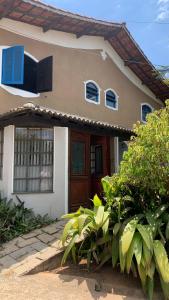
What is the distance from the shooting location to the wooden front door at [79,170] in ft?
31.9

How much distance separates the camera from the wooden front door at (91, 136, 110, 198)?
11.1 metres

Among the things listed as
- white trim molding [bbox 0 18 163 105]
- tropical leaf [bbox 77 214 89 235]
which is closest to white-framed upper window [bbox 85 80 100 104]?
white trim molding [bbox 0 18 163 105]

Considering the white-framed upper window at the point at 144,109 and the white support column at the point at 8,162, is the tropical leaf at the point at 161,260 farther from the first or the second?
the white-framed upper window at the point at 144,109

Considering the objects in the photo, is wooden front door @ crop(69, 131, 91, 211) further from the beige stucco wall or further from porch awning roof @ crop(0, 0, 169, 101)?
porch awning roof @ crop(0, 0, 169, 101)

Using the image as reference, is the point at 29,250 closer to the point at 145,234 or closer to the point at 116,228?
the point at 116,228

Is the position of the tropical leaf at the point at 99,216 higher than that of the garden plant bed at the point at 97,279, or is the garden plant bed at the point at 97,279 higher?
the tropical leaf at the point at 99,216

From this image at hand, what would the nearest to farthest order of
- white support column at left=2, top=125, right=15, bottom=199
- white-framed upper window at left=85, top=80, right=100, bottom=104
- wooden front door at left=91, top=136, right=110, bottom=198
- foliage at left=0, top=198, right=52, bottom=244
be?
foliage at left=0, top=198, right=52, bottom=244 → white support column at left=2, top=125, right=15, bottom=199 → wooden front door at left=91, top=136, right=110, bottom=198 → white-framed upper window at left=85, top=80, right=100, bottom=104

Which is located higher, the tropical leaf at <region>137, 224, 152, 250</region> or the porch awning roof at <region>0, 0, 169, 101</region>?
the porch awning roof at <region>0, 0, 169, 101</region>

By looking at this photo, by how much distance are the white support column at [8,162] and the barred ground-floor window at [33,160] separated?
133 mm

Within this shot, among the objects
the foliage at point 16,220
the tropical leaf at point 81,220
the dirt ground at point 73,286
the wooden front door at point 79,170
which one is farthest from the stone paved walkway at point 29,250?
the wooden front door at point 79,170

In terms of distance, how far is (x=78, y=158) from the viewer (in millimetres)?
10133

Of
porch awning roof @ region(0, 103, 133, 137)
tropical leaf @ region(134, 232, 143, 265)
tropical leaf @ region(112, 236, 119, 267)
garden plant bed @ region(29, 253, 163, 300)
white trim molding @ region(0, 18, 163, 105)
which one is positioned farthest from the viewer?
white trim molding @ region(0, 18, 163, 105)

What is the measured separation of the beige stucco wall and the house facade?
3cm

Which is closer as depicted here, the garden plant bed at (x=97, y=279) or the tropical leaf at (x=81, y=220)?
the garden plant bed at (x=97, y=279)
